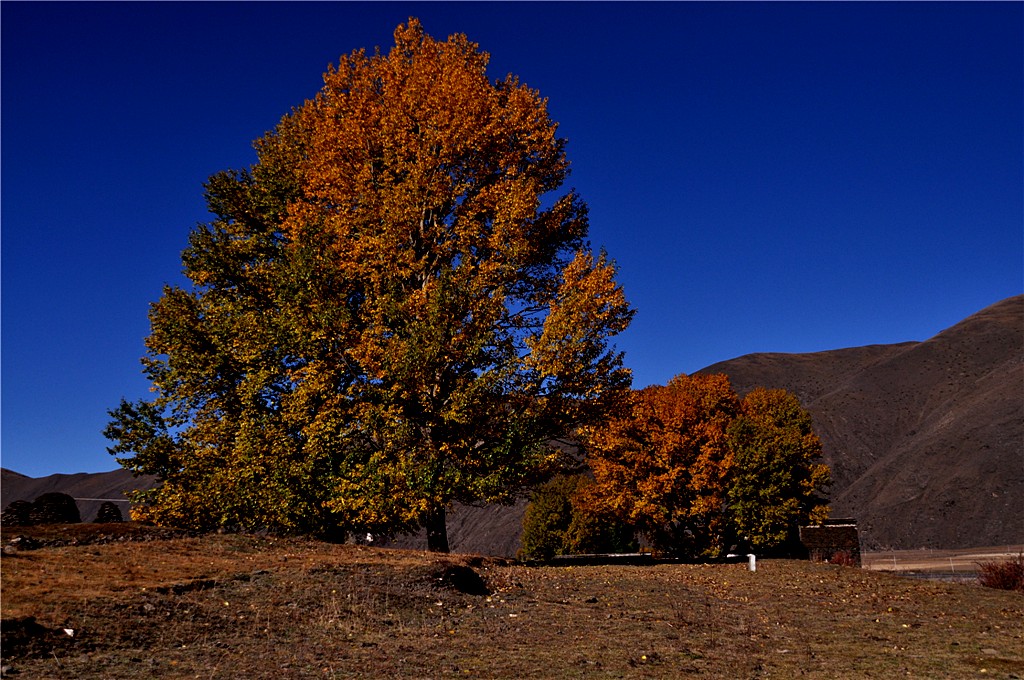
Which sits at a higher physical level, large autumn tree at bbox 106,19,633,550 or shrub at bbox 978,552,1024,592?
large autumn tree at bbox 106,19,633,550

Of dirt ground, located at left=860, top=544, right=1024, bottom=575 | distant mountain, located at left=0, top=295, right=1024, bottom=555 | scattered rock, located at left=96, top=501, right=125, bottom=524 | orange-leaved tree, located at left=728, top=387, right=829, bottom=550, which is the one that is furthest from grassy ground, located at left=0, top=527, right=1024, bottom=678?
distant mountain, located at left=0, top=295, right=1024, bottom=555

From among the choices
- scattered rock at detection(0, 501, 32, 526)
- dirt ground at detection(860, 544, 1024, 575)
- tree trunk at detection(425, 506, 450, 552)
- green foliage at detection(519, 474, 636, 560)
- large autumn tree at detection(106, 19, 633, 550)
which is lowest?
dirt ground at detection(860, 544, 1024, 575)

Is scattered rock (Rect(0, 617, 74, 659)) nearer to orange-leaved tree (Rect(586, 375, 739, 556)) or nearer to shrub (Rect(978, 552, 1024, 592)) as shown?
shrub (Rect(978, 552, 1024, 592))

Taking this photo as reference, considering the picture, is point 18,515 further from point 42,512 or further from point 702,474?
point 702,474

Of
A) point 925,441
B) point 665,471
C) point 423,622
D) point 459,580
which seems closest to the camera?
point 423,622

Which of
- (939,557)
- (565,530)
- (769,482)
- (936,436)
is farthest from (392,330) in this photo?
(936,436)

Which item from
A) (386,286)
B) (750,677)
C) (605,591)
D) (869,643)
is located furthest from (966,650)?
(386,286)

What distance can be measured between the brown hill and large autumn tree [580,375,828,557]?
51.2 metres

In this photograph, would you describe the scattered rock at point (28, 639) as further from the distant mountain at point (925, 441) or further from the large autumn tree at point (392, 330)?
the distant mountain at point (925, 441)

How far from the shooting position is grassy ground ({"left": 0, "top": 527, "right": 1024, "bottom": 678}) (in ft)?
29.6

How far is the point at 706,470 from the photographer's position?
4572cm

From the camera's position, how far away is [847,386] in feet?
531

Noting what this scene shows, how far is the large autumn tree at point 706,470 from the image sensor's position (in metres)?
45.9

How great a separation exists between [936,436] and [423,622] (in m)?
128
